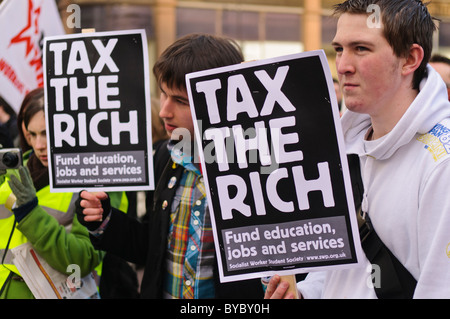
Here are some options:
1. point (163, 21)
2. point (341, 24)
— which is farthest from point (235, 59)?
point (163, 21)

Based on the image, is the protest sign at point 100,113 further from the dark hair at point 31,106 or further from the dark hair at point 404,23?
the dark hair at point 404,23

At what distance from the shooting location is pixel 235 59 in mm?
2373

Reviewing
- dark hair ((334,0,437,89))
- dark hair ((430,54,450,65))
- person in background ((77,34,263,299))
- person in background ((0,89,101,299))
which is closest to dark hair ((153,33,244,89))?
person in background ((77,34,263,299))

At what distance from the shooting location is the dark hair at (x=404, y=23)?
1745 millimetres

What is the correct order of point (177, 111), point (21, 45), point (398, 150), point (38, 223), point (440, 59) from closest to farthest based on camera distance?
point (398, 150) < point (177, 111) < point (38, 223) < point (21, 45) < point (440, 59)

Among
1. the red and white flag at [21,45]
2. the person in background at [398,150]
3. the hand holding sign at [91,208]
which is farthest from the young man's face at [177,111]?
the red and white flag at [21,45]

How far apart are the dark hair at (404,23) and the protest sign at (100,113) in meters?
0.95

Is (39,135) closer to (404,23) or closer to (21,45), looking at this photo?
(21,45)

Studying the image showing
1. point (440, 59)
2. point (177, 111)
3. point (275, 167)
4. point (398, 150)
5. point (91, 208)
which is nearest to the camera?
point (398, 150)

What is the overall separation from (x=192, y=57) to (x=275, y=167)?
643mm

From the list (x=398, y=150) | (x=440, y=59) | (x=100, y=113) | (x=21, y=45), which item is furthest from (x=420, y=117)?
(x=21, y=45)

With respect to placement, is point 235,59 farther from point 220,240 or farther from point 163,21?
point 163,21

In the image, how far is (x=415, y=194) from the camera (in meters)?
1.62
